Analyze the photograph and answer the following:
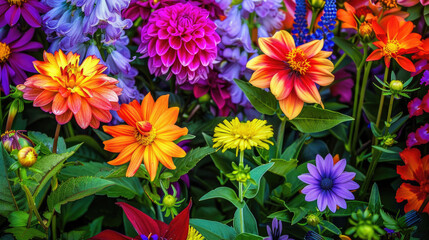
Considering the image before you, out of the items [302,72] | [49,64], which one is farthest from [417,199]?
[49,64]

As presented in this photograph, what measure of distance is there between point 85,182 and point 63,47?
19cm

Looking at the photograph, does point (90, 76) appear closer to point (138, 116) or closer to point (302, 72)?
point (138, 116)

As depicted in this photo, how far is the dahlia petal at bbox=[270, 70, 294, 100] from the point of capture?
1.56 feet

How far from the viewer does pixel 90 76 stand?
46cm

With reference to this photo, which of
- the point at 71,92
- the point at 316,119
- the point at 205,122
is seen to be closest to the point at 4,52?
the point at 71,92

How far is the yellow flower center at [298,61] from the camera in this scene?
49cm

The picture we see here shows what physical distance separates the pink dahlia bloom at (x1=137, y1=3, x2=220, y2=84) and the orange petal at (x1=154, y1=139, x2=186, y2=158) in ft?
0.46

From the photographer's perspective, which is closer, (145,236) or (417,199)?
(145,236)

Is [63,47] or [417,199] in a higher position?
[63,47]

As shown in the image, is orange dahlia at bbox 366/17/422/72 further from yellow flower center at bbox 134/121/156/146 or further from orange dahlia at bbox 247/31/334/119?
yellow flower center at bbox 134/121/156/146

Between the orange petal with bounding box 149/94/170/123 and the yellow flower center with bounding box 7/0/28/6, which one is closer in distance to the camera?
the orange petal with bounding box 149/94/170/123

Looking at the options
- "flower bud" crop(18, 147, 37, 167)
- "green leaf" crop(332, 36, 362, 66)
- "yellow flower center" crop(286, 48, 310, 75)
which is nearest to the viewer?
"flower bud" crop(18, 147, 37, 167)

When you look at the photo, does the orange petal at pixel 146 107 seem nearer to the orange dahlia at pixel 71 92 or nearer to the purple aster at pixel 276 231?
the orange dahlia at pixel 71 92

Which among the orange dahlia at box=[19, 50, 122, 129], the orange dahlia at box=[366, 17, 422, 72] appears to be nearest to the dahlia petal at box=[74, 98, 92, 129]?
the orange dahlia at box=[19, 50, 122, 129]
